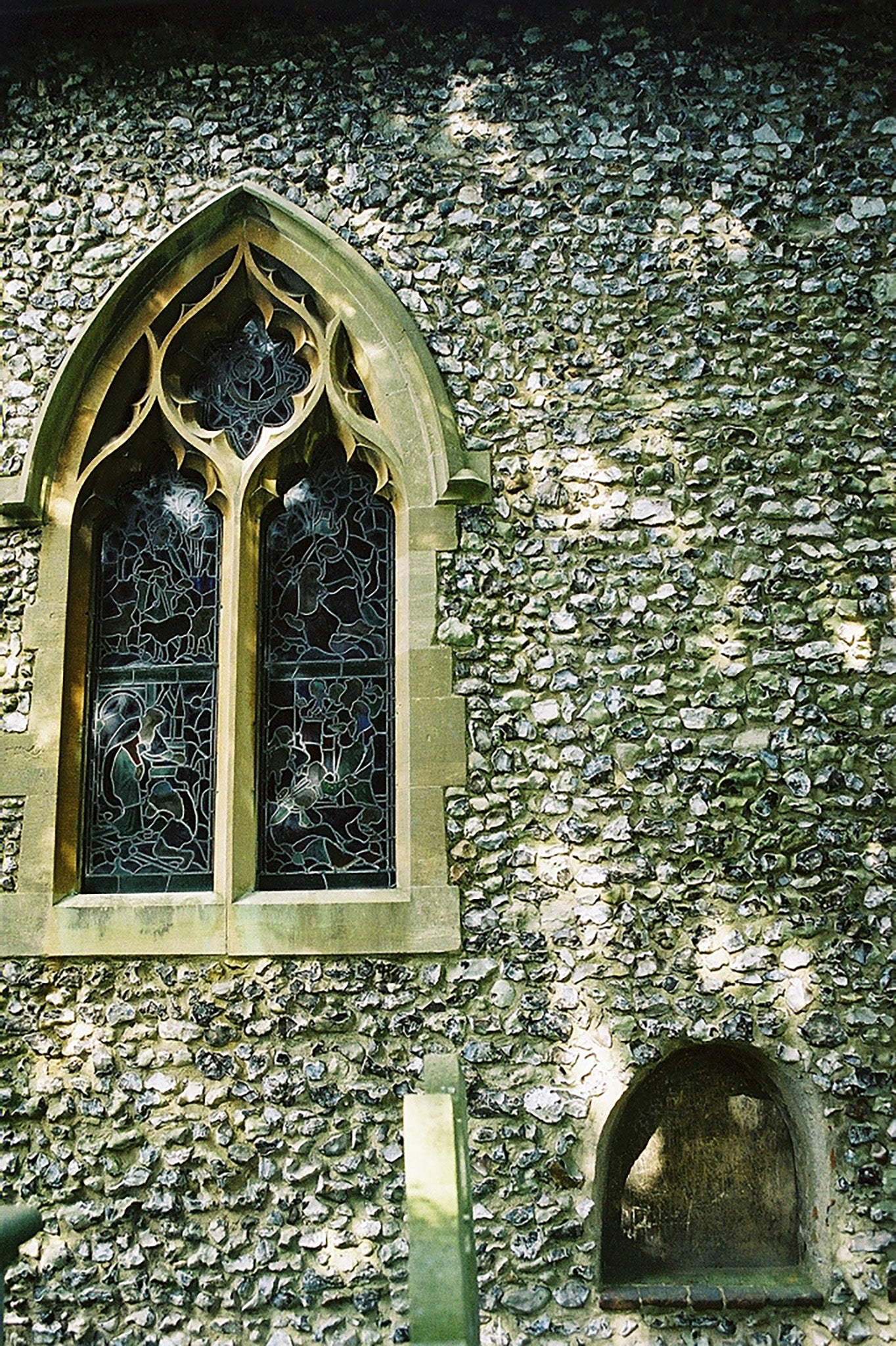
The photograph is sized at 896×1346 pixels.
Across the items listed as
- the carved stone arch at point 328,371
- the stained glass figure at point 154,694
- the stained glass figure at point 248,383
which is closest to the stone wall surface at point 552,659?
the carved stone arch at point 328,371

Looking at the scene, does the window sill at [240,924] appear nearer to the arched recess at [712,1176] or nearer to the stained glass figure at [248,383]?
the arched recess at [712,1176]

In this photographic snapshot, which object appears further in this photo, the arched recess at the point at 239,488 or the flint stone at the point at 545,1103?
the arched recess at the point at 239,488

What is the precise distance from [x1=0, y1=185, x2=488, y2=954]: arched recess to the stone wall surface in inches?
5.4

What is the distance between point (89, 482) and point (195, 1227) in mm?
3271

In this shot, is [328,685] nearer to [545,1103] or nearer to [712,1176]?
[545,1103]

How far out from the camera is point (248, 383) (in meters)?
5.74

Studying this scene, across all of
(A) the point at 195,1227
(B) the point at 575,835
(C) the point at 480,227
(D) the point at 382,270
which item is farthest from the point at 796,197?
(A) the point at 195,1227

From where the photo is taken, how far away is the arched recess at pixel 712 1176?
4656 mm

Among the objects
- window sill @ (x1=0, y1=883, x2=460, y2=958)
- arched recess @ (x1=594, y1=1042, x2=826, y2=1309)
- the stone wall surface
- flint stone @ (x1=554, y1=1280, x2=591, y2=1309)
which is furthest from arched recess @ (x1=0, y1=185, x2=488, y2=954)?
flint stone @ (x1=554, y1=1280, x2=591, y2=1309)

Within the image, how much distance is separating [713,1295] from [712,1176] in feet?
1.46

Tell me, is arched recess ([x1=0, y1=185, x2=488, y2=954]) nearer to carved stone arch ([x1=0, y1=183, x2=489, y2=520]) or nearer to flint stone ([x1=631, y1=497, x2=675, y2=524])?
carved stone arch ([x1=0, y1=183, x2=489, y2=520])

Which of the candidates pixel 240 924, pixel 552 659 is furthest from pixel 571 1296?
pixel 552 659

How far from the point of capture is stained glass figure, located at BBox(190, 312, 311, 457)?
18.6ft

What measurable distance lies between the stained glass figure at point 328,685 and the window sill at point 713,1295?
1837 mm
